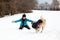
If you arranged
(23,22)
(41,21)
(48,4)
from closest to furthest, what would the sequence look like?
(41,21)
(23,22)
(48,4)

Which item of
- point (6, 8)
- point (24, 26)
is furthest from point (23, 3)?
point (24, 26)

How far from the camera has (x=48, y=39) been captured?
25.3 ft

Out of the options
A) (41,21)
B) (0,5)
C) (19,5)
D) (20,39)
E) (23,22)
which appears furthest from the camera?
(19,5)

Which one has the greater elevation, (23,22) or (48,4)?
(23,22)

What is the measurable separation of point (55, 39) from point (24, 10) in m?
27.5

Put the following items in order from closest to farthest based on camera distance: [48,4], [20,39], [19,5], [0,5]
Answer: [20,39] < [0,5] < [19,5] < [48,4]

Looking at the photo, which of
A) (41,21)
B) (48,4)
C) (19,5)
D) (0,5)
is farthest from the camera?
(48,4)

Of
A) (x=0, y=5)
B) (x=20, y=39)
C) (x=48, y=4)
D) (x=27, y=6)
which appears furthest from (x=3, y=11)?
(x=48, y=4)

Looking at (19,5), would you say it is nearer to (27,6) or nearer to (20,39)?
(27,6)

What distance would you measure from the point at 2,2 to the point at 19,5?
935 centimetres

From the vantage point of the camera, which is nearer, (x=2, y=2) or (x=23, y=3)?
(x=2, y=2)

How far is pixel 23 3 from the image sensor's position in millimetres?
34875

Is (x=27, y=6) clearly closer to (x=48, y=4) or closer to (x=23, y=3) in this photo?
(x=23, y=3)

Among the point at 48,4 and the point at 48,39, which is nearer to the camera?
the point at 48,39
